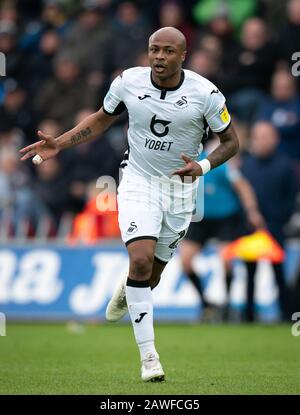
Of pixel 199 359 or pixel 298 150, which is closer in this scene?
pixel 199 359

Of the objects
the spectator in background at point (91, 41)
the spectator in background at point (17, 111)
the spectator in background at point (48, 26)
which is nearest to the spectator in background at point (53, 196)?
the spectator in background at point (17, 111)

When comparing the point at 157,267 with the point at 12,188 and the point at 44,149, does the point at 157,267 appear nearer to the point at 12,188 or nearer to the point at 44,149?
the point at 44,149

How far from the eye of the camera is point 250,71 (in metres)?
17.1

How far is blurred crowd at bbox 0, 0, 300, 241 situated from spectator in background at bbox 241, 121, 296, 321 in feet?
0.22

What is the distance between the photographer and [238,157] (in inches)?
649

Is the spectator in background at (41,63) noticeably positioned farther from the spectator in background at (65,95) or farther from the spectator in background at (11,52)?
the spectator in background at (65,95)

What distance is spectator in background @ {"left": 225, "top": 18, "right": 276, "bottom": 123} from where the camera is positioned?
16.7m

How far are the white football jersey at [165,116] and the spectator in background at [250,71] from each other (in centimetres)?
792

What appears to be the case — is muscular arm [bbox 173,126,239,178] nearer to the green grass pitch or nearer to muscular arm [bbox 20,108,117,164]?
muscular arm [bbox 20,108,117,164]

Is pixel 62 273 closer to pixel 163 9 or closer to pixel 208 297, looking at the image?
pixel 208 297

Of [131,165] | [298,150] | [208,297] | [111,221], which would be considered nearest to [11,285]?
[111,221]

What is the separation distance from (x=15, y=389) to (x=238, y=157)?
30.8 ft

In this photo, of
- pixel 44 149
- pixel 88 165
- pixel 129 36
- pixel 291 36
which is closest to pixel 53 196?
pixel 88 165

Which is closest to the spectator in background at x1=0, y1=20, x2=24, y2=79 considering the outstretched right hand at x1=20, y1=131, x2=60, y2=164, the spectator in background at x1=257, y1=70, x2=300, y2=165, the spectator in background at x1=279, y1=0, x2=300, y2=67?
the spectator in background at x1=279, y1=0, x2=300, y2=67
